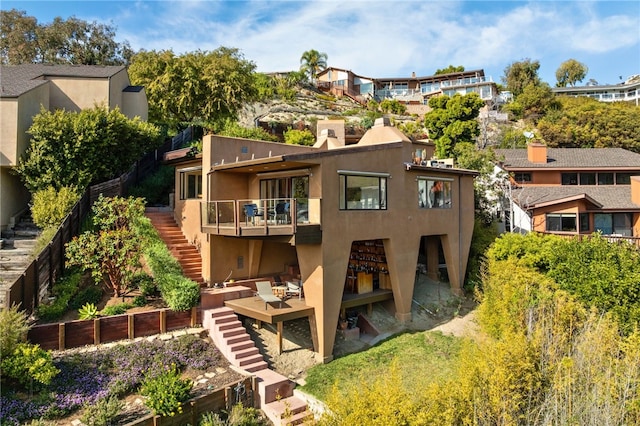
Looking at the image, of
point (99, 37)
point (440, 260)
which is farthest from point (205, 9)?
point (99, 37)

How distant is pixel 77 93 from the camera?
70.4ft

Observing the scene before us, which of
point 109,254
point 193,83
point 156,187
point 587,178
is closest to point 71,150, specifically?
point 109,254

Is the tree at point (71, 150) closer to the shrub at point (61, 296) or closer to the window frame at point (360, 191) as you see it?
the shrub at point (61, 296)

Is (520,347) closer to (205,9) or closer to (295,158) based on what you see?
(295,158)

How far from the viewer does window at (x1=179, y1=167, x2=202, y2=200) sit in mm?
18547

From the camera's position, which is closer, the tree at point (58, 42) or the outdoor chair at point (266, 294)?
the outdoor chair at point (266, 294)

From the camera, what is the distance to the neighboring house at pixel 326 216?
1407 centimetres

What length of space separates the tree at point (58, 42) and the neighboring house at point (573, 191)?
42.6m

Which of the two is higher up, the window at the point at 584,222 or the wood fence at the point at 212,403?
the window at the point at 584,222

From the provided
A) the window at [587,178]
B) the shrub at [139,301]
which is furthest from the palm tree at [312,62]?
the shrub at [139,301]

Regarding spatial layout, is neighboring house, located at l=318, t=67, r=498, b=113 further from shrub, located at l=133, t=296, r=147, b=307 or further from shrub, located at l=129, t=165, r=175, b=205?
shrub, located at l=133, t=296, r=147, b=307

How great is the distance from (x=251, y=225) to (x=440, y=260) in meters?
13.1

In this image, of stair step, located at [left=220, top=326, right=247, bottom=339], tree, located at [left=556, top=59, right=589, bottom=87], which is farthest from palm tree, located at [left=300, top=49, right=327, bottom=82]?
stair step, located at [left=220, top=326, right=247, bottom=339]

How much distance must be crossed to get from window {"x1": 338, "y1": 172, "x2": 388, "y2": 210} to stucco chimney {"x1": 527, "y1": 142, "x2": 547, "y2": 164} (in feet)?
59.0
